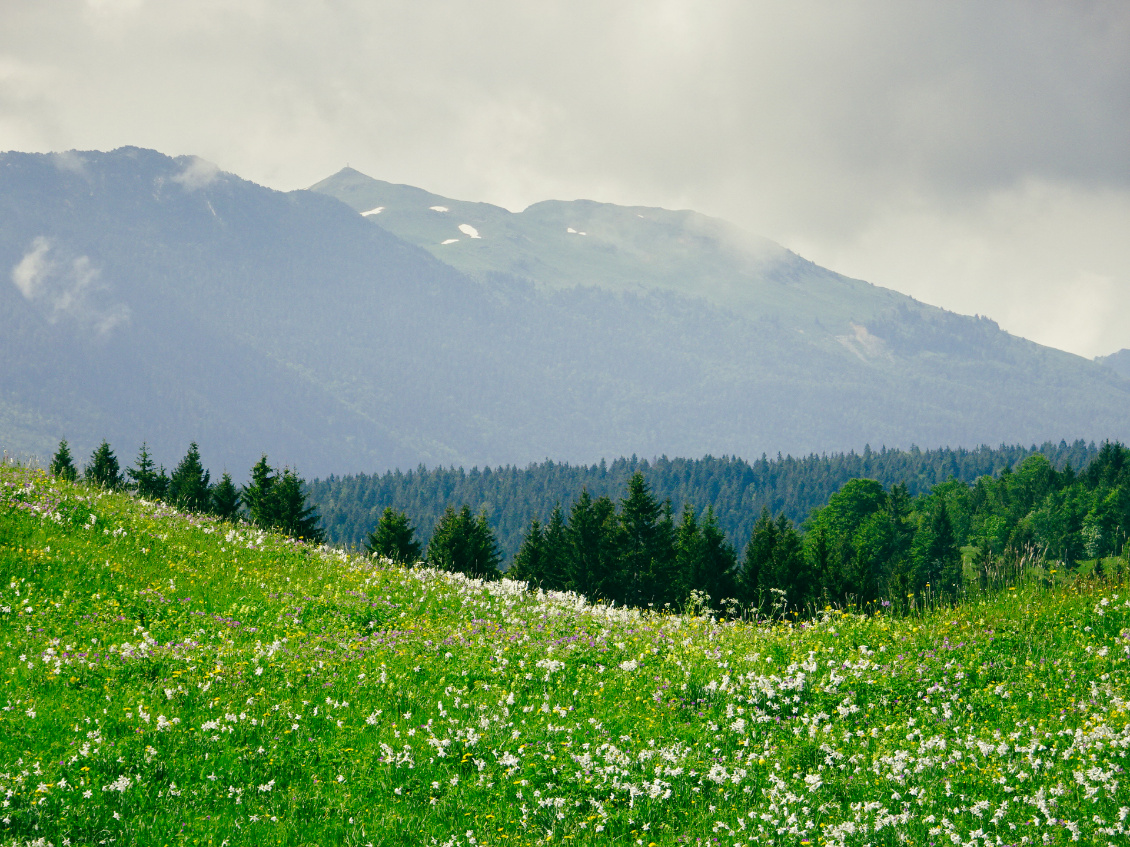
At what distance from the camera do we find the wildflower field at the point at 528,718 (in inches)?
361

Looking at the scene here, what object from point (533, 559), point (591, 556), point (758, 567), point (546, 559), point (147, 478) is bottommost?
point (533, 559)

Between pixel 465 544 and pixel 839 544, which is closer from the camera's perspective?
pixel 465 544

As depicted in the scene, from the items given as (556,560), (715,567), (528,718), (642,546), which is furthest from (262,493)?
(528,718)

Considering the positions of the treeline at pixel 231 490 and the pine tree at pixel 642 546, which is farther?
the pine tree at pixel 642 546

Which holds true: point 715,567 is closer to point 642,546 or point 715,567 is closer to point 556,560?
point 642,546

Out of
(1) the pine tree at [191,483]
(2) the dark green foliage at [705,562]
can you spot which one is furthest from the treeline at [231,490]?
(2) the dark green foliage at [705,562]

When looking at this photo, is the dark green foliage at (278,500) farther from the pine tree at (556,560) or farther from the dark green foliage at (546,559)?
the pine tree at (556,560)

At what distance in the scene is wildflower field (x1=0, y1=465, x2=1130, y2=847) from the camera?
917cm

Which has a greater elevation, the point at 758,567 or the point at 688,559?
the point at 688,559

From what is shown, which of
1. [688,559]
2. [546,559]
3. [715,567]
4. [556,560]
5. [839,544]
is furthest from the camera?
[839,544]

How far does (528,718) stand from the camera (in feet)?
39.2

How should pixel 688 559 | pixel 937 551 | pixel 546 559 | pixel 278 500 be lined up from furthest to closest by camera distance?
1. pixel 937 551
2. pixel 546 559
3. pixel 688 559
4. pixel 278 500

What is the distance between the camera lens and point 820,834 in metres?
9.12

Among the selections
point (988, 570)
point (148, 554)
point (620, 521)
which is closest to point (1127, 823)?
point (988, 570)
